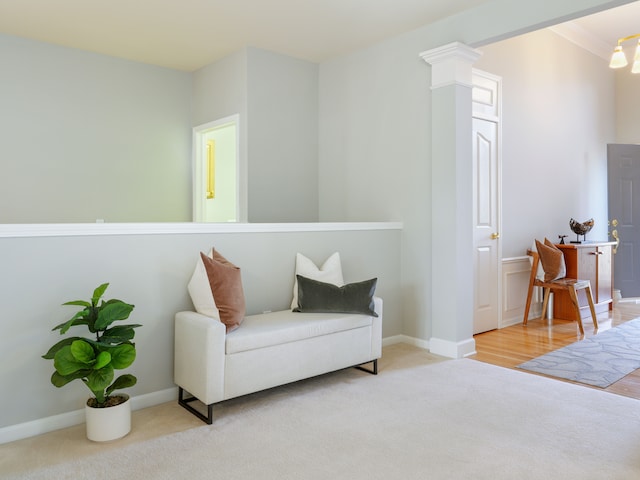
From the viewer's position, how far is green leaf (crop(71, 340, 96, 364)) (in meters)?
2.25

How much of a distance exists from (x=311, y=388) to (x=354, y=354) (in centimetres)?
36

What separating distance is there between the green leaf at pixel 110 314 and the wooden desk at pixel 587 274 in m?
4.53

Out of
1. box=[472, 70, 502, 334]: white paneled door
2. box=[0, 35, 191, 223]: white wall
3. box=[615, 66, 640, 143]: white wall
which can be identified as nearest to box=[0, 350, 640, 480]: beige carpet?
box=[472, 70, 502, 334]: white paneled door

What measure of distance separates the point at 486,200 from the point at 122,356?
3.51m

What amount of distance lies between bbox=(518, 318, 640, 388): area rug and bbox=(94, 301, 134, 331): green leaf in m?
2.75

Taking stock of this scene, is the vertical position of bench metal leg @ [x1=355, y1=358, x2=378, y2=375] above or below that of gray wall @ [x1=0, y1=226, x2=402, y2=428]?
below

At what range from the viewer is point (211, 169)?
567 cm

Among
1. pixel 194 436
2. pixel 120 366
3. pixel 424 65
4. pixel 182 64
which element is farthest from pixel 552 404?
pixel 182 64

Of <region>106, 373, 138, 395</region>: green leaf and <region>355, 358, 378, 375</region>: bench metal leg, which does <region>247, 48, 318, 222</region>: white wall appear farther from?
<region>106, 373, 138, 395</region>: green leaf

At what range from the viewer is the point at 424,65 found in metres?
3.96

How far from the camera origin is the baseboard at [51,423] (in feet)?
7.91

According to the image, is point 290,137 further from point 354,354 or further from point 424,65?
point 354,354

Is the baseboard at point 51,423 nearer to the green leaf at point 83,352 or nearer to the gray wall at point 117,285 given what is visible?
the gray wall at point 117,285

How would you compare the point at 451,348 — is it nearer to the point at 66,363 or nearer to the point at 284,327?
the point at 284,327
